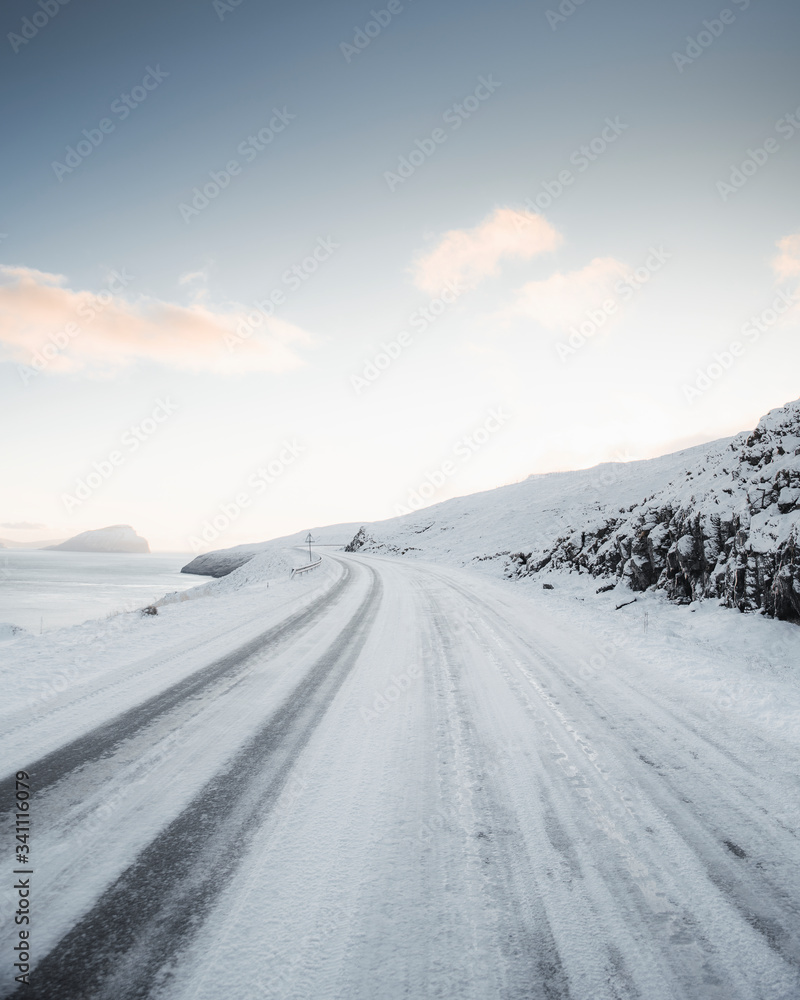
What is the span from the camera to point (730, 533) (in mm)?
10164

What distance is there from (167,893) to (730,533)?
11748mm

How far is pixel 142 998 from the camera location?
6.06 ft

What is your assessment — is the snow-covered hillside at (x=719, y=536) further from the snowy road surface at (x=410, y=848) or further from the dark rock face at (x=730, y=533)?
the snowy road surface at (x=410, y=848)

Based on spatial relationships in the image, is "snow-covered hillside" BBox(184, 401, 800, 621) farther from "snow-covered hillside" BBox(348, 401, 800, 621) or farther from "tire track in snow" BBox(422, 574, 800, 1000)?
"tire track in snow" BBox(422, 574, 800, 1000)

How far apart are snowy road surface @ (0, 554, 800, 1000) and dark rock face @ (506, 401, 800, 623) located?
4.54 metres

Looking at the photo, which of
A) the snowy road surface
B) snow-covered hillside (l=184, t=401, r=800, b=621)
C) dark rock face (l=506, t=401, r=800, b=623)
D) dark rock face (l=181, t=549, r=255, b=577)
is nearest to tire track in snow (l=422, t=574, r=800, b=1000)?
the snowy road surface

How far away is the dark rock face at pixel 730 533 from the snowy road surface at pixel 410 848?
14.9 ft

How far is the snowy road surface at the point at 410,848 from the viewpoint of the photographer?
6.61ft

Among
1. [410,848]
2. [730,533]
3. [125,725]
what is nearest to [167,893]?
[410,848]

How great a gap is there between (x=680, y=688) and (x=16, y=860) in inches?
271

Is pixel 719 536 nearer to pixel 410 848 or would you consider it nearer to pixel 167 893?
pixel 410 848

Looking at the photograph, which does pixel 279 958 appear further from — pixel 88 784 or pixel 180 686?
pixel 180 686

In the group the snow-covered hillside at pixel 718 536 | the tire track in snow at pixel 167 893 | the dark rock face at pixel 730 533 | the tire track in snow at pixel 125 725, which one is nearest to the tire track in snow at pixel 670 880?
the tire track in snow at pixel 167 893

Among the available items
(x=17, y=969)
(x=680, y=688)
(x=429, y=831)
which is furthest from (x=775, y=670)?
(x=17, y=969)
